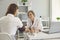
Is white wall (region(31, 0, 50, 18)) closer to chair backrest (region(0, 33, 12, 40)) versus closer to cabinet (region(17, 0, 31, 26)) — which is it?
cabinet (region(17, 0, 31, 26))

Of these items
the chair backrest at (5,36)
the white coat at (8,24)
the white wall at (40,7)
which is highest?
the white wall at (40,7)

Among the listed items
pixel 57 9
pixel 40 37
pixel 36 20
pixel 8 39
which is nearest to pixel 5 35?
pixel 8 39

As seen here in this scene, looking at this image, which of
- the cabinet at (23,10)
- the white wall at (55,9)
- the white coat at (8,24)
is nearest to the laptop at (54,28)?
the white coat at (8,24)

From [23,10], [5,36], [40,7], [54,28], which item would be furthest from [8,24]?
[40,7]

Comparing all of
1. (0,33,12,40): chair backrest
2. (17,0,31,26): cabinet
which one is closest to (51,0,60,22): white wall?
(17,0,31,26): cabinet

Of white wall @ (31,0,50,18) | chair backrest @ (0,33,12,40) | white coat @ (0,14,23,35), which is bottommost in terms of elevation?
chair backrest @ (0,33,12,40)

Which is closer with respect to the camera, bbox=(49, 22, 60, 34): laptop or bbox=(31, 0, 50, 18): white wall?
bbox=(49, 22, 60, 34): laptop

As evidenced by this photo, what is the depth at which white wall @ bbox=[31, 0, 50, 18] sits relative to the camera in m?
5.79

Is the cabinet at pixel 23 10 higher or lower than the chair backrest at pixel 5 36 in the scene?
higher

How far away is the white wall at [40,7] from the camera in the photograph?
5789mm

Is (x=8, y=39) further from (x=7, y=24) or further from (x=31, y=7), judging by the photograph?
(x=31, y=7)

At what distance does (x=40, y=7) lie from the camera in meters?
5.81

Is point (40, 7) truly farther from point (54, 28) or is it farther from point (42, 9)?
point (54, 28)

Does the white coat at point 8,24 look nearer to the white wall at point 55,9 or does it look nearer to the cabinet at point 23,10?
the cabinet at point 23,10
